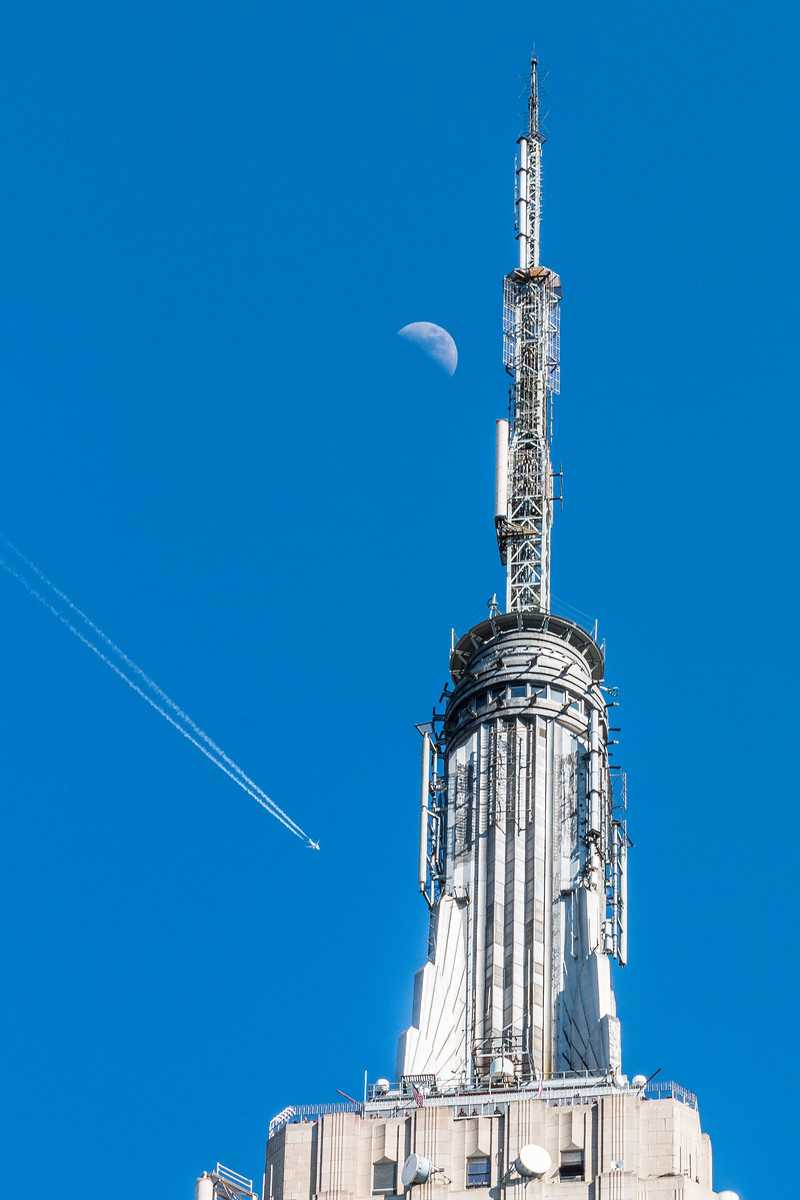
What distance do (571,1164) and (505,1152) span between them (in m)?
3.68

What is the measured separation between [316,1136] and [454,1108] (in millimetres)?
7922

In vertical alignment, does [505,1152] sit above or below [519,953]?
below

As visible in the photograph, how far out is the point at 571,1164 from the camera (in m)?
139

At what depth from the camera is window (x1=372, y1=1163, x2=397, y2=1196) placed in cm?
13988

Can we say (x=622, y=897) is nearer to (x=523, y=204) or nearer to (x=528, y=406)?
(x=528, y=406)

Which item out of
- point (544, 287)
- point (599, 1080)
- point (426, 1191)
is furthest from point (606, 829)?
point (544, 287)

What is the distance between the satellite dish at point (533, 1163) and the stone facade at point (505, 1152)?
420 mm

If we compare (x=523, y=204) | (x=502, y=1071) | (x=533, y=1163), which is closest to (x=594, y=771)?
(x=502, y=1071)

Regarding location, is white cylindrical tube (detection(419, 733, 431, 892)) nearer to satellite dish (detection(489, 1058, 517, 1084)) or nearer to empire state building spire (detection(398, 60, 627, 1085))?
empire state building spire (detection(398, 60, 627, 1085))

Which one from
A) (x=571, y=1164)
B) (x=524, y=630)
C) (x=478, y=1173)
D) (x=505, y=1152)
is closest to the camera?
(x=571, y=1164)

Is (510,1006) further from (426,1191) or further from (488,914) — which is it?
(426,1191)

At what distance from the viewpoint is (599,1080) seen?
14500 centimetres

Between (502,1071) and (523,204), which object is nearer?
(502,1071)

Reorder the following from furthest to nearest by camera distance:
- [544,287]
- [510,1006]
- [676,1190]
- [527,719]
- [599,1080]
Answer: [544,287], [527,719], [510,1006], [599,1080], [676,1190]
